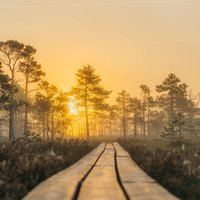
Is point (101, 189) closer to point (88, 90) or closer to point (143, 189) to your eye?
point (143, 189)

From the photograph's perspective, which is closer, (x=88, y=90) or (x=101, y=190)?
(x=101, y=190)

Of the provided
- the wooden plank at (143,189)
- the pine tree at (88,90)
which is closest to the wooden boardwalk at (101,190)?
the wooden plank at (143,189)

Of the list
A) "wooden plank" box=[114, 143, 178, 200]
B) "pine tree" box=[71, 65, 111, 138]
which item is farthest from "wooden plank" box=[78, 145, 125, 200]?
"pine tree" box=[71, 65, 111, 138]

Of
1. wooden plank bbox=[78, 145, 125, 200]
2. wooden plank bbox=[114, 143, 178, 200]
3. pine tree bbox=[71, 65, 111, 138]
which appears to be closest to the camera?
wooden plank bbox=[114, 143, 178, 200]

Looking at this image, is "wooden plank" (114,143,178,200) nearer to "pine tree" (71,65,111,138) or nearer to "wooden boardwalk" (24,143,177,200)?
"wooden boardwalk" (24,143,177,200)

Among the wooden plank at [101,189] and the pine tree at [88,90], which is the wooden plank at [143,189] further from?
the pine tree at [88,90]

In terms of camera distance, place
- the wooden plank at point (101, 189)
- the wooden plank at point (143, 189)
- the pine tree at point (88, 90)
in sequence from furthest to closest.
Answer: the pine tree at point (88, 90)
the wooden plank at point (101, 189)
the wooden plank at point (143, 189)

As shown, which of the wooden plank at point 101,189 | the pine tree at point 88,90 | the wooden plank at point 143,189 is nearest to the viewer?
the wooden plank at point 143,189

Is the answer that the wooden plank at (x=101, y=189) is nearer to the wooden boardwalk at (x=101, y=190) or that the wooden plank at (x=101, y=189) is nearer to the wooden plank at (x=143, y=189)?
the wooden boardwalk at (x=101, y=190)

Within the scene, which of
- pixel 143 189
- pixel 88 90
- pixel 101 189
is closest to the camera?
pixel 143 189

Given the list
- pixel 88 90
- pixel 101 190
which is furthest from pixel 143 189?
pixel 88 90

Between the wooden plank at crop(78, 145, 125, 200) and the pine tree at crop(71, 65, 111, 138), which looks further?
the pine tree at crop(71, 65, 111, 138)

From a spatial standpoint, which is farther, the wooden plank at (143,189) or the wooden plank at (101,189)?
the wooden plank at (101,189)

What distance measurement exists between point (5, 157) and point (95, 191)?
20.7 ft
